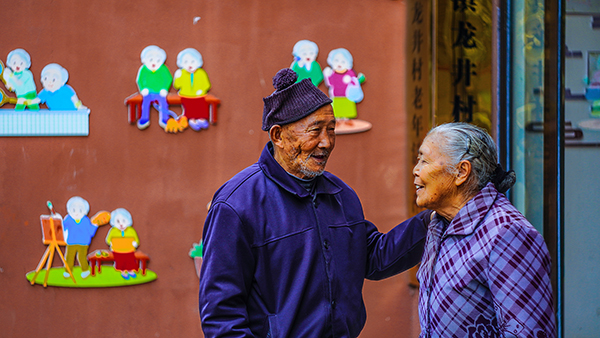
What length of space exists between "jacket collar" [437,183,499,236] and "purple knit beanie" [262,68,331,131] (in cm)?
67

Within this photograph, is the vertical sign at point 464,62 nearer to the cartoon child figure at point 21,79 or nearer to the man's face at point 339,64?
the man's face at point 339,64

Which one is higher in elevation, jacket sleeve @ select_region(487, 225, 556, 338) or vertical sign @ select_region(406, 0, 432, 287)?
vertical sign @ select_region(406, 0, 432, 287)

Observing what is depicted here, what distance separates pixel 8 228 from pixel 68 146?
81 centimetres

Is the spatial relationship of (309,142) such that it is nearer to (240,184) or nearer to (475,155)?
(240,184)

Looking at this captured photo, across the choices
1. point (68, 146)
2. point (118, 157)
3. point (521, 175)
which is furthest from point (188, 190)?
point (521, 175)

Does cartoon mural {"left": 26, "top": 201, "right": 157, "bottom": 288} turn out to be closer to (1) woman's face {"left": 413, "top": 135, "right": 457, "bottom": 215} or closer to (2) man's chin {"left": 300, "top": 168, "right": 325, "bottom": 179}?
(2) man's chin {"left": 300, "top": 168, "right": 325, "bottom": 179}

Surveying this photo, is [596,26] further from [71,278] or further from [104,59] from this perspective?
[71,278]

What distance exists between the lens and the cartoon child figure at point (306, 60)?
139 inches

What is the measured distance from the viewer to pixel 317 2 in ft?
11.8

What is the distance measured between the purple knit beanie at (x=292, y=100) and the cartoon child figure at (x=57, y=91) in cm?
244

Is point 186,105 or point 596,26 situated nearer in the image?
point 596,26

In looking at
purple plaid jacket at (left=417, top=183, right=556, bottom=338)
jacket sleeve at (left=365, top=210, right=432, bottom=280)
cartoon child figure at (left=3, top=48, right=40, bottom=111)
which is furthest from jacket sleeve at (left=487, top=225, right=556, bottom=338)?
cartoon child figure at (left=3, top=48, right=40, bottom=111)

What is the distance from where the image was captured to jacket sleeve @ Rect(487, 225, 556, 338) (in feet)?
4.41

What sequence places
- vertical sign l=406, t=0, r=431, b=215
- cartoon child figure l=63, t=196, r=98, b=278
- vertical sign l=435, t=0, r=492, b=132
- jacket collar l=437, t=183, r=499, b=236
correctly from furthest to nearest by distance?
cartoon child figure l=63, t=196, r=98, b=278, vertical sign l=406, t=0, r=431, b=215, vertical sign l=435, t=0, r=492, b=132, jacket collar l=437, t=183, r=499, b=236
